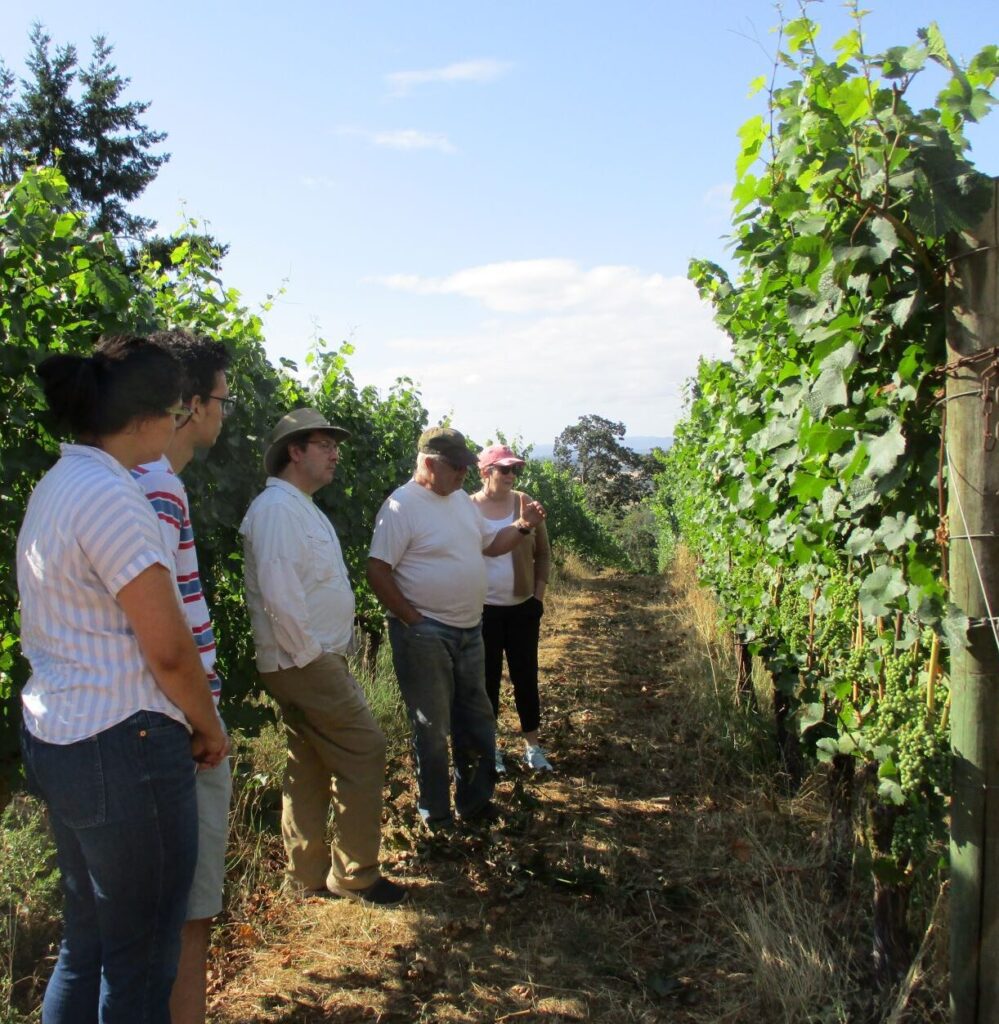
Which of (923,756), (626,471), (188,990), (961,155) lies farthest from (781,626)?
(626,471)

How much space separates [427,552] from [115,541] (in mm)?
2178

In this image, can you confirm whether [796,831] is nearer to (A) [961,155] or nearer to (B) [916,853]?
(B) [916,853]

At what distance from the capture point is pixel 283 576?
3.21m

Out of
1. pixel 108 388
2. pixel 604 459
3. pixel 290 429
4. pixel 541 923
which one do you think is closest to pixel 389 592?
pixel 290 429

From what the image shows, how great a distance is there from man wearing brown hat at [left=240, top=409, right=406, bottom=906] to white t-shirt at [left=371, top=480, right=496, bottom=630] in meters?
0.52

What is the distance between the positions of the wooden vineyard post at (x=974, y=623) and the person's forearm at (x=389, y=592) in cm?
227

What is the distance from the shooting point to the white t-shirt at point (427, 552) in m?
4.01

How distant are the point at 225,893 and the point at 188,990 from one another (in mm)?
1267

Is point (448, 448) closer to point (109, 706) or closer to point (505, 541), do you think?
point (505, 541)

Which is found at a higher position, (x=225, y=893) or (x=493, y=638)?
(x=493, y=638)

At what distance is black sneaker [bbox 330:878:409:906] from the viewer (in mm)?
3562

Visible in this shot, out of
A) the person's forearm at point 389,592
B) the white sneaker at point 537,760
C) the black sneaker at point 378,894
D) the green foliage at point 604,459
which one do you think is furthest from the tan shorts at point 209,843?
the green foliage at point 604,459

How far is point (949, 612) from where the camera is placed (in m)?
2.19

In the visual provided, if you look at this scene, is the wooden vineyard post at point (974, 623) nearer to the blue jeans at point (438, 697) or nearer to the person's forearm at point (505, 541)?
the blue jeans at point (438, 697)
